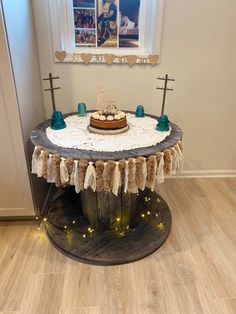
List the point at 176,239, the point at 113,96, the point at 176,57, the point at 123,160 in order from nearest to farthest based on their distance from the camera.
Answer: the point at 123,160
the point at 113,96
the point at 176,239
the point at 176,57

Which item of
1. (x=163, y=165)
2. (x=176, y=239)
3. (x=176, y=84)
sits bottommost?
(x=176, y=239)

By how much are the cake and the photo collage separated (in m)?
0.73

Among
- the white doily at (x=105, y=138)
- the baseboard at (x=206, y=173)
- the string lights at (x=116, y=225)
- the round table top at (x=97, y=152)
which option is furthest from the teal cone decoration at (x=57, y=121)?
the baseboard at (x=206, y=173)

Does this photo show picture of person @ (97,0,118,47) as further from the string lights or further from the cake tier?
the string lights

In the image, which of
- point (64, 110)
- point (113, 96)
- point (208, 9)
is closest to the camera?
point (113, 96)

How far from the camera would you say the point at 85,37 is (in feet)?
6.63

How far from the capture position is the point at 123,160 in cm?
125

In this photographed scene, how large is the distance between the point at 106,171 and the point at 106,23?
1421 millimetres

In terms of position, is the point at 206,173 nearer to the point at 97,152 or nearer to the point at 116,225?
the point at 116,225

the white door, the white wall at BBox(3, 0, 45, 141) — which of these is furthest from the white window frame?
the white door

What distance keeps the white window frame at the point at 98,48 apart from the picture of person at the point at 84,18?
0.04 meters

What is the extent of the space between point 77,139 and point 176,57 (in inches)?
48.1

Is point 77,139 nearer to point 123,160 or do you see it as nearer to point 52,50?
point 123,160

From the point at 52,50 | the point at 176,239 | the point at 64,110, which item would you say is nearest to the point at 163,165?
the point at 176,239
